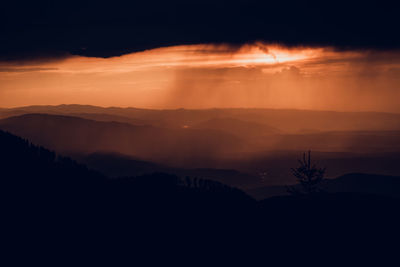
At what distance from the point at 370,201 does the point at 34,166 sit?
16996mm

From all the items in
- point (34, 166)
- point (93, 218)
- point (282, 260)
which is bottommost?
point (282, 260)

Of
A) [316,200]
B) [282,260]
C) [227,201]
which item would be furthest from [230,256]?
[316,200]

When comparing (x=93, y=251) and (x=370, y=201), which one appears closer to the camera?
(x=93, y=251)

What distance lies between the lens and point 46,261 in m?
15.2

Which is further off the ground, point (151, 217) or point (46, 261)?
point (151, 217)

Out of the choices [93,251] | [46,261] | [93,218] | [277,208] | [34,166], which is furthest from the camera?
[277,208]

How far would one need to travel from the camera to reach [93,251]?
16.5 m

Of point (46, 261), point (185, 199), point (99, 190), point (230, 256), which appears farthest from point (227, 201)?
point (46, 261)

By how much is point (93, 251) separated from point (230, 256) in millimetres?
5627

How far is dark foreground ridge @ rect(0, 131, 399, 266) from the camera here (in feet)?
54.4

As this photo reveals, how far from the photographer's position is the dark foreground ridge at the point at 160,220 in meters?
16.6

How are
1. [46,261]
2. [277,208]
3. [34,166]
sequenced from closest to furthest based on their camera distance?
[46,261]
[34,166]
[277,208]

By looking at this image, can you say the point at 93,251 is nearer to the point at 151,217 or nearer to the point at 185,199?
the point at 151,217

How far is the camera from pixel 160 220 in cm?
1833
